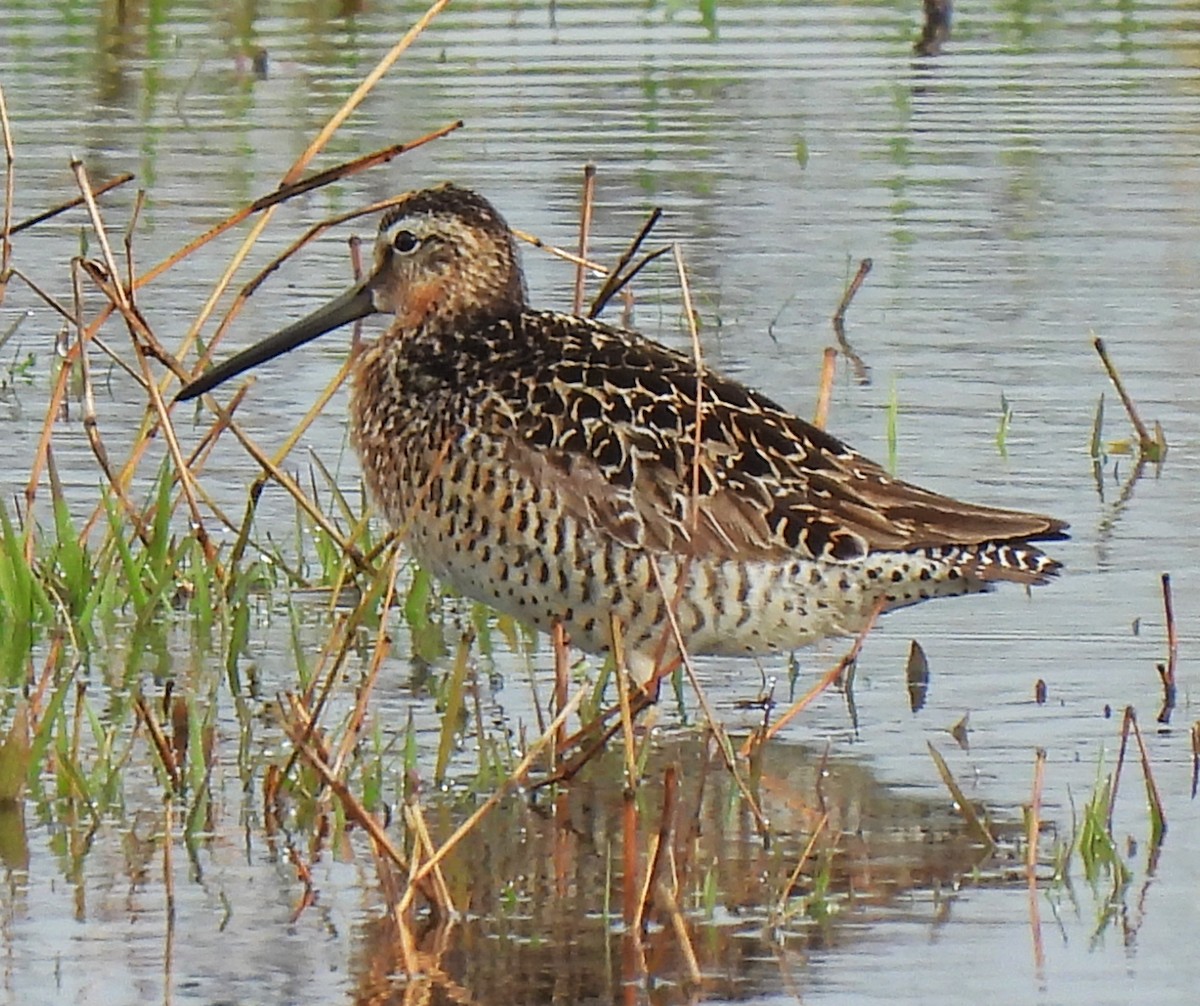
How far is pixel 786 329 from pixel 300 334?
2.92 meters

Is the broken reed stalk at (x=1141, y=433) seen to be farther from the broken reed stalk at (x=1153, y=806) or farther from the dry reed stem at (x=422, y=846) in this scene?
the dry reed stem at (x=422, y=846)

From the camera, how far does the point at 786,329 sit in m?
9.97

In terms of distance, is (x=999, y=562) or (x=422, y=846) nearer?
(x=422, y=846)

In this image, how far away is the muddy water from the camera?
4.98 m

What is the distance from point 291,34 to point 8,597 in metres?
10.2

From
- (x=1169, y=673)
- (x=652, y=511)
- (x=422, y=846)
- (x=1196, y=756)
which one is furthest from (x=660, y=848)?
(x=1169, y=673)

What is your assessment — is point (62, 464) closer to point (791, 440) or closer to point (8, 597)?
point (8, 597)

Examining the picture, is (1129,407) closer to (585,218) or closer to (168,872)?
(585,218)

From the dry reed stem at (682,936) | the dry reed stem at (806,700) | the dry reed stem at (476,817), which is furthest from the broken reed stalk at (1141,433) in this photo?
the dry reed stem at (682,936)

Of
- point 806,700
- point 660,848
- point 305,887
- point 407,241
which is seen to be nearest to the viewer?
point 660,848

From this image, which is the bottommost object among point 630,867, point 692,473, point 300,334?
point 630,867

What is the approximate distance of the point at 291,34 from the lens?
16.4 metres

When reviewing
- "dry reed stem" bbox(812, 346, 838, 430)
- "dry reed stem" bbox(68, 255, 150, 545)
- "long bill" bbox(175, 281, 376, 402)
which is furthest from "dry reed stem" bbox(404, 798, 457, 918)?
"long bill" bbox(175, 281, 376, 402)

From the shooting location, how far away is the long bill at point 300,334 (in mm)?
7160
